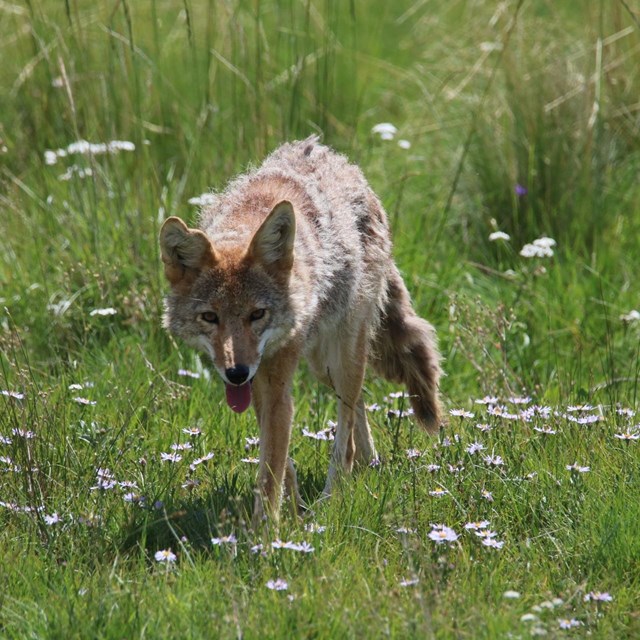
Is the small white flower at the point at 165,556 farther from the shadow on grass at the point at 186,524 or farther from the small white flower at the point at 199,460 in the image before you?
the small white flower at the point at 199,460

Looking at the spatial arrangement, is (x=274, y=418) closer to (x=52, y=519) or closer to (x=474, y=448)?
(x=474, y=448)

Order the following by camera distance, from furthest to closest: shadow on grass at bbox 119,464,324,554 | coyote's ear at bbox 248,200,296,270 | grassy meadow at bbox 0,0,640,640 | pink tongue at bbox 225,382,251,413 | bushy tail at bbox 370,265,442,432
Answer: bushy tail at bbox 370,265,442,432, coyote's ear at bbox 248,200,296,270, pink tongue at bbox 225,382,251,413, shadow on grass at bbox 119,464,324,554, grassy meadow at bbox 0,0,640,640

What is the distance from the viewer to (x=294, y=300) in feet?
15.9

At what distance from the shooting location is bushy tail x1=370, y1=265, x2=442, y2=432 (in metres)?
5.83

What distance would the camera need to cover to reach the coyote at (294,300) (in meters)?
4.66

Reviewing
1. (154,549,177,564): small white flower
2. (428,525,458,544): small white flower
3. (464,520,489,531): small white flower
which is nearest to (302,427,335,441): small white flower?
(464,520,489,531): small white flower

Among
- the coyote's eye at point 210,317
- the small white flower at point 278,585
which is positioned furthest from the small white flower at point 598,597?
the coyote's eye at point 210,317

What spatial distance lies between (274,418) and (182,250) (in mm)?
875

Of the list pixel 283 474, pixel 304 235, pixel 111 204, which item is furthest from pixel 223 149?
pixel 283 474

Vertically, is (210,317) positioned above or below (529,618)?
above

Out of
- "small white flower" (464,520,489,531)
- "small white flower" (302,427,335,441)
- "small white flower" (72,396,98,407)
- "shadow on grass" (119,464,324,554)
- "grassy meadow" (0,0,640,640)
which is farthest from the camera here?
"small white flower" (302,427,335,441)

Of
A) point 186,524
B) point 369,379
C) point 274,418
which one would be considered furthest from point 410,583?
point 369,379

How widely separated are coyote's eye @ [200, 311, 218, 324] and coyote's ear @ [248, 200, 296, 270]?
315 mm

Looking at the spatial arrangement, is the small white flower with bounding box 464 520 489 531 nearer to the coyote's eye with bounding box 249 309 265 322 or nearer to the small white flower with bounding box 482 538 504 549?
the small white flower with bounding box 482 538 504 549
